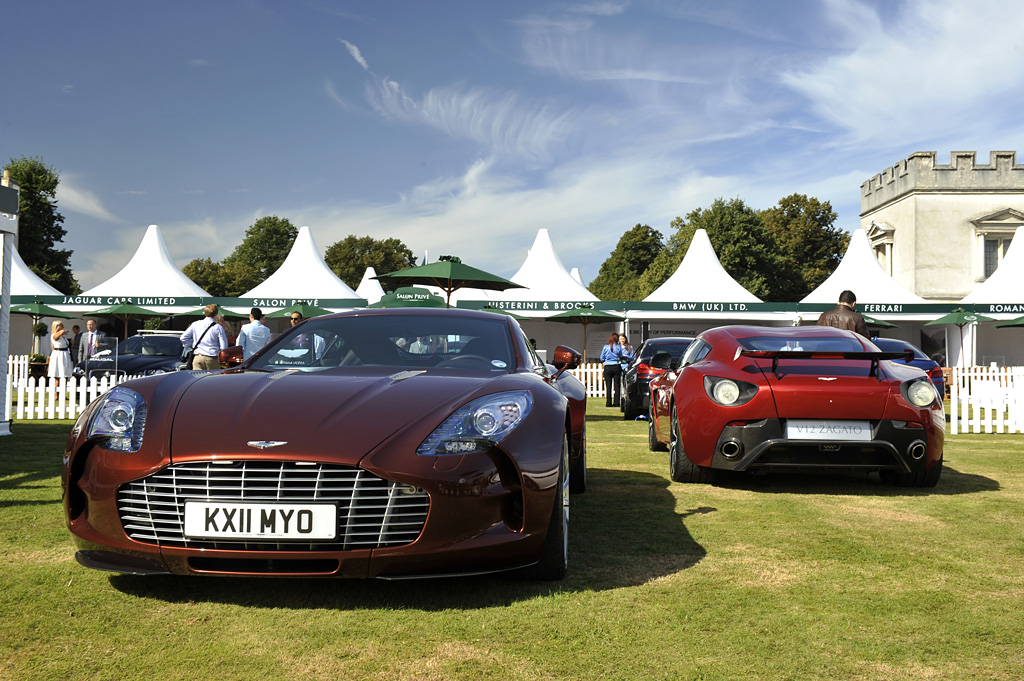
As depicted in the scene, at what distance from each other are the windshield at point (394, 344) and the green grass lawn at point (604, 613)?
1.20 metres

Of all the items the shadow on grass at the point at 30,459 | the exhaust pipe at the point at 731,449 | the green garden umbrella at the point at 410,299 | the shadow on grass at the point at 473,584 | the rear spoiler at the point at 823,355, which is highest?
the green garden umbrella at the point at 410,299

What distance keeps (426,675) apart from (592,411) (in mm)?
15899

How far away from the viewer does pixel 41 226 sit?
2282 inches

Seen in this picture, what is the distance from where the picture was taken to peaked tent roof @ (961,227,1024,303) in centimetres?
3603

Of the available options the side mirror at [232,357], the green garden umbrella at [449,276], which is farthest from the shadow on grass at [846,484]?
the green garden umbrella at [449,276]

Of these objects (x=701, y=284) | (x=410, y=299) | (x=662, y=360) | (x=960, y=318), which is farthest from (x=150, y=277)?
(x=662, y=360)

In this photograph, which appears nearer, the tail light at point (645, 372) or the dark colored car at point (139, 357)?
the tail light at point (645, 372)

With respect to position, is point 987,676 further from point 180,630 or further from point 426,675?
point 180,630

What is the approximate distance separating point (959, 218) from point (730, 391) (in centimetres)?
5793

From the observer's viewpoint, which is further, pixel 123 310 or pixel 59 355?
pixel 123 310

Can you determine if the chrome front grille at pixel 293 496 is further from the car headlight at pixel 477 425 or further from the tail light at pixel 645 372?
the tail light at pixel 645 372

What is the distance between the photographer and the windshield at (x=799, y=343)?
7203 mm

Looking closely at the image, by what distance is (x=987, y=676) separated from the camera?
2.79 meters

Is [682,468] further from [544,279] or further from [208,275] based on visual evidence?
[208,275]
